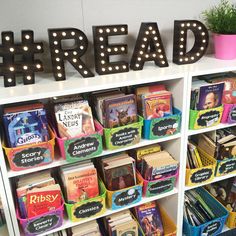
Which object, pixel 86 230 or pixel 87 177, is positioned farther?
pixel 86 230

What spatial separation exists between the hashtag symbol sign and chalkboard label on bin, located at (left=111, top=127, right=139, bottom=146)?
0.42m

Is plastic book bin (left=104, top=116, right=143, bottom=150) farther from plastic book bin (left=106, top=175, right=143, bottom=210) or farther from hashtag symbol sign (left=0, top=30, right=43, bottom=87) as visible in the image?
hashtag symbol sign (left=0, top=30, right=43, bottom=87)

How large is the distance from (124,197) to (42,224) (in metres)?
0.38

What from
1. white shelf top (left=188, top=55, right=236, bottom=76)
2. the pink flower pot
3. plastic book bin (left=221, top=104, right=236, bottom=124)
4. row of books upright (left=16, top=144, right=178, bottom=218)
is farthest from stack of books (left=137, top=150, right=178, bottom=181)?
the pink flower pot

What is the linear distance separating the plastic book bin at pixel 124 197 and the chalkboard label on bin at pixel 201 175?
0.99 feet

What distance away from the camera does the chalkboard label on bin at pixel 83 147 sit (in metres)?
1.16

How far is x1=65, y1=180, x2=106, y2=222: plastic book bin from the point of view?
1.26 metres

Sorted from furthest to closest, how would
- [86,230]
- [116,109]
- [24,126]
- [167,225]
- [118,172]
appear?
1. [167,225]
2. [86,230]
3. [118,172]
4. [116,109]
5. [24,126]

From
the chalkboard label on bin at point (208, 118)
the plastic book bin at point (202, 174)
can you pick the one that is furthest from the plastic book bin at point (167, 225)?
the chalkboard label on bin at point (208, 118)

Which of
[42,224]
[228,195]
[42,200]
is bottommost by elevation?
[228,195]

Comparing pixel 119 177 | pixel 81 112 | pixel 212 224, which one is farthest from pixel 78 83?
pixel 212 224

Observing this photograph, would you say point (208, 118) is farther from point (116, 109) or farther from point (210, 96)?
point (116, 109)

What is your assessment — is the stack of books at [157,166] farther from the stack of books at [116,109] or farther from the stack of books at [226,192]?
the stack of books at [226,192]

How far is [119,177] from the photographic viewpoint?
1339 mm
